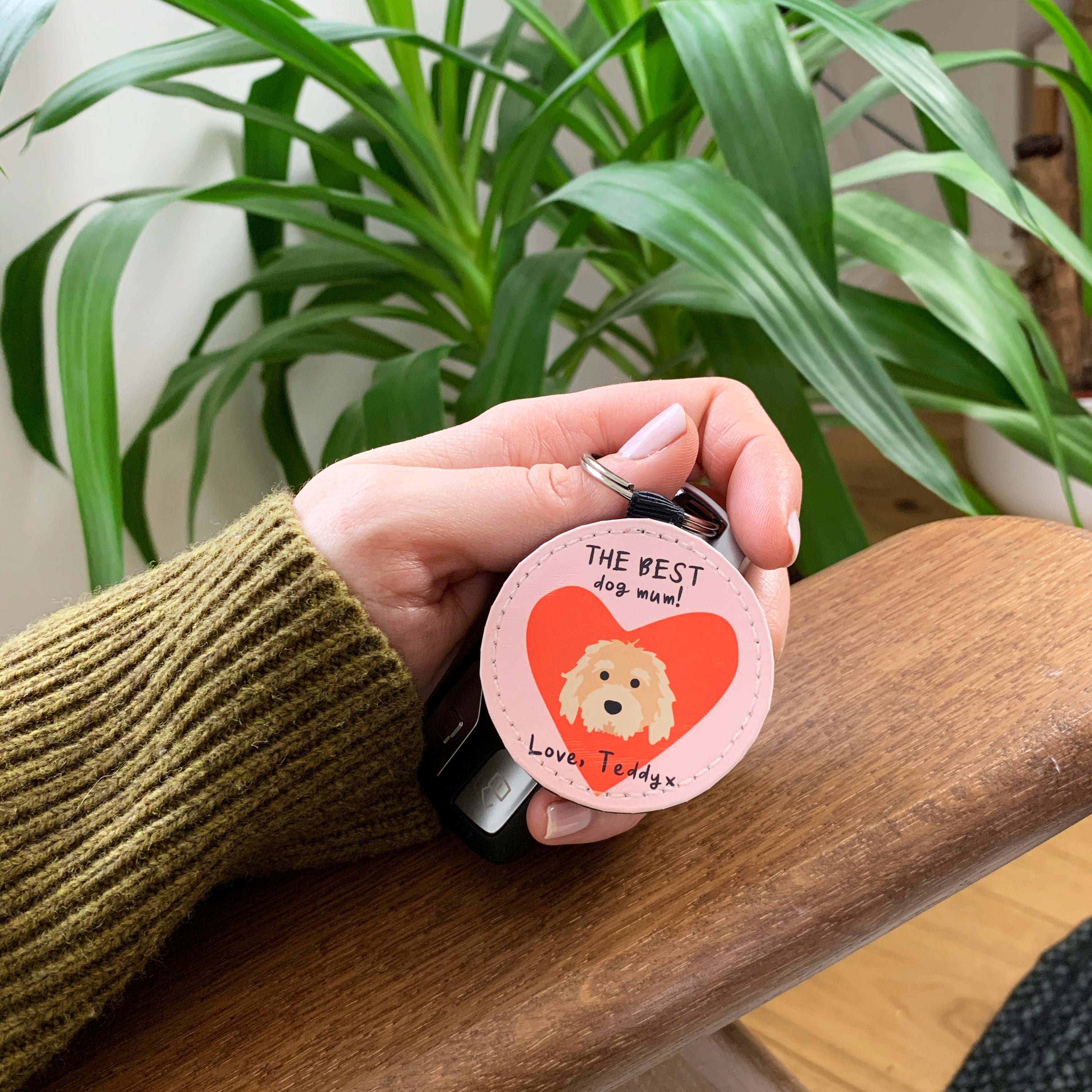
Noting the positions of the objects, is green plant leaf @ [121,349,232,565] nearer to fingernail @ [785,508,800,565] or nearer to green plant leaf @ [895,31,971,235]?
fingernail @ [785,508,800,565]

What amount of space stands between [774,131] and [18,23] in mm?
448

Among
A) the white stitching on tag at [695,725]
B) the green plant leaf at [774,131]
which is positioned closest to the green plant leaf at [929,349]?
the green plant leaf at [774,131]

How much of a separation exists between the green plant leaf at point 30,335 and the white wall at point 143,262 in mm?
38

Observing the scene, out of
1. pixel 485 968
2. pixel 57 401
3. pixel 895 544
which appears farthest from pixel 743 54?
pixel 57 401

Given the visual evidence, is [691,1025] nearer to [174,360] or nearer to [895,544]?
[895,544]

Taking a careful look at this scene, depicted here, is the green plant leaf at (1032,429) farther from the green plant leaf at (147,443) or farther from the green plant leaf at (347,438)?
the green plant leaf at (147,443)

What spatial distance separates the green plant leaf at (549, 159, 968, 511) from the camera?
52 cm

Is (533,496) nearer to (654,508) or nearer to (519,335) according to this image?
(654,508)

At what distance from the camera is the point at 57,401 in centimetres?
82

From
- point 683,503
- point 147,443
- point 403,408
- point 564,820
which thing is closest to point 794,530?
point 683,503

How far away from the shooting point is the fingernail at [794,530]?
405 millimetres

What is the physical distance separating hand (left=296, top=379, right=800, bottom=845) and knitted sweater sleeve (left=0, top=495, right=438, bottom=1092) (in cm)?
3

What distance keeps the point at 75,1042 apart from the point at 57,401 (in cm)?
60

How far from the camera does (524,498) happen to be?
0.40 meters
